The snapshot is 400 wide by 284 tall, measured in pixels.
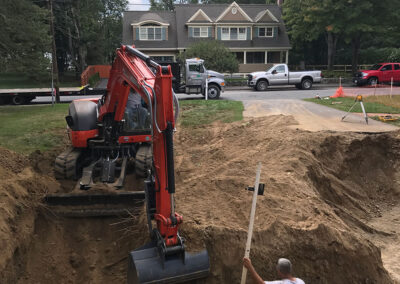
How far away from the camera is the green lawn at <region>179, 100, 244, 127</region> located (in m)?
15.2

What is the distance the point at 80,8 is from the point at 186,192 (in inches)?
1427

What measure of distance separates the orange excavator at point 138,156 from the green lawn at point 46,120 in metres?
3.14

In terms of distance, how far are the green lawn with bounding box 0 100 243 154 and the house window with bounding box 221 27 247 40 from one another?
938 inches

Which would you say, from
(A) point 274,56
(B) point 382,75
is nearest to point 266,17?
(A) point 274,56

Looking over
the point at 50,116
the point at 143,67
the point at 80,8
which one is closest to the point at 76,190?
the point at 143,67

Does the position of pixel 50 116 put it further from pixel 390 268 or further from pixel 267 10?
pixel 267 10

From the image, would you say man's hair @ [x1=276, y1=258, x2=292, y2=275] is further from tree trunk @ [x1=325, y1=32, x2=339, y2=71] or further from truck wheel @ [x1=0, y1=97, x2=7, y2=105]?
tree trunk @ [x1=325, y1=32, x2=339, y2=71]

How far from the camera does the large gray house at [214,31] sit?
40469mm

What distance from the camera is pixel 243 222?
6.29 meters

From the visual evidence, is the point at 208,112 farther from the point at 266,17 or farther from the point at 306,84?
the point at 266,17

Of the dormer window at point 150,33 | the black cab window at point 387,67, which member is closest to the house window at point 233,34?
the dormer window at point 150,33

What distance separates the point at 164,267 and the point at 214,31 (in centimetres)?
3908

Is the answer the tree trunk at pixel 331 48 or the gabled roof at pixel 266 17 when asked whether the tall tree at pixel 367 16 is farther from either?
the gabled roof at pixel 266 17

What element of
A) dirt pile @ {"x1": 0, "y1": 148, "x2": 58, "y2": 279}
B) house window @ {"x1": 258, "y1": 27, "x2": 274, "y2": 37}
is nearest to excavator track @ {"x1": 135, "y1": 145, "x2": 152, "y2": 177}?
dirt pile @ {"x1": 0, "y1": 148, "x2": 58, "y2": 279}
